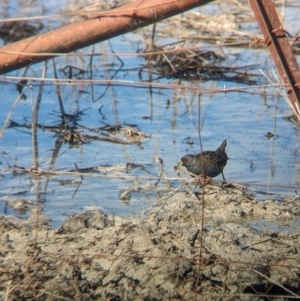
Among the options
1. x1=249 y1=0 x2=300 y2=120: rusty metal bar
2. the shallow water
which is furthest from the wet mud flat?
x1=249 y1=0 x2=300 y2=120: rusty metal bar

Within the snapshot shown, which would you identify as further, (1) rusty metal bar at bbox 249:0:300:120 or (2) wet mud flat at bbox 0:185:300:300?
(2) wet mud flat at bbox 0:185:300:300

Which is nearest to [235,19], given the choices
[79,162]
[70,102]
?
[70,102]

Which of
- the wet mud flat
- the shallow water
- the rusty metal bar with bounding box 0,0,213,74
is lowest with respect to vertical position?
the shallow water

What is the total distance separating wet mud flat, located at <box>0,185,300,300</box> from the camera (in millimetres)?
4398

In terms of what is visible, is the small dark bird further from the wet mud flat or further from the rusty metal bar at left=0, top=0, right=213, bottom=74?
the rusty metal bar at left=0, top=0, right=213, bottom=74

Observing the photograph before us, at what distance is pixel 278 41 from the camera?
432cm

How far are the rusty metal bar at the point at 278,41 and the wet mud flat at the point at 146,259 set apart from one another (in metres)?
0.96

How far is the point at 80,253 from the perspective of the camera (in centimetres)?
472

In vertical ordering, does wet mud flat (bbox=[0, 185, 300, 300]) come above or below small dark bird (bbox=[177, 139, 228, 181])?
above

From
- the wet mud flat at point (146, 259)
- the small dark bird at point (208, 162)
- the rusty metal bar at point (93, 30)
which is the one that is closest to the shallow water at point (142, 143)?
the small dark bird at point (208, 162)

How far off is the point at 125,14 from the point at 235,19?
820 cm

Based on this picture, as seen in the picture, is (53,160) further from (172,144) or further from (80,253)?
(80,253)

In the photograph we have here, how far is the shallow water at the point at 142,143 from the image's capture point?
246 inches

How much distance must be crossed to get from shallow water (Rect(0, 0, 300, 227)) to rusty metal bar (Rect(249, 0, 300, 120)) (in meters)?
0.96
